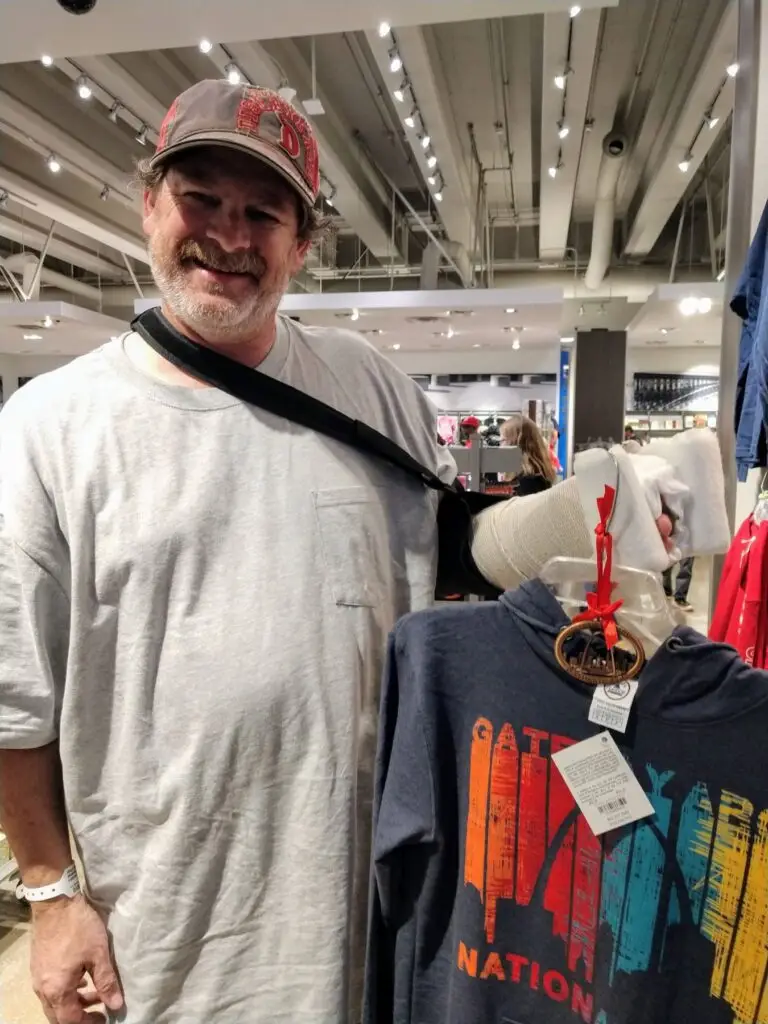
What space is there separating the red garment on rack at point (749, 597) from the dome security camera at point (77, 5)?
3.19 m

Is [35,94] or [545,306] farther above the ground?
[35,94]

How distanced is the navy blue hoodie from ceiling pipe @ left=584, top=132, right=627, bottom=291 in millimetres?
6889

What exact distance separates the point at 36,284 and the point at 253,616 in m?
9.07

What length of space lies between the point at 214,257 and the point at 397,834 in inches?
31.6

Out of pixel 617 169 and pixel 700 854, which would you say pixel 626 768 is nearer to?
pixel 700 854

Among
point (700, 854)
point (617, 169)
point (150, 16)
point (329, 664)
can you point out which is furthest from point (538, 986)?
point (617, 169)

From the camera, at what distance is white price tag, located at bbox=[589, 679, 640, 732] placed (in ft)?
2.73

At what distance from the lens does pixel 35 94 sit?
557 centimetres

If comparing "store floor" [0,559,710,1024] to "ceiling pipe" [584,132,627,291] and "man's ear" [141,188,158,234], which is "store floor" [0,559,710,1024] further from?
"ceiling pipe" [584,132,627,291]

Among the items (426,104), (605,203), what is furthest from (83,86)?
(605,203)

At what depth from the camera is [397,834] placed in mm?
896

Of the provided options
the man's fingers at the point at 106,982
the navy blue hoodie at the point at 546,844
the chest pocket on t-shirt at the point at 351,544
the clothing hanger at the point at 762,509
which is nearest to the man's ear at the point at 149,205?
the chest pocket on t-shirt at the point at 351,544

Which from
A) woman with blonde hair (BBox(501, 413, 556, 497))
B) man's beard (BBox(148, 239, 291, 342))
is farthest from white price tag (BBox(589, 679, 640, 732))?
woman with blonde hair (BBox(501, 413, 556, 497))

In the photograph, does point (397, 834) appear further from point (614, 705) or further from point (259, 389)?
point (259, 389)
